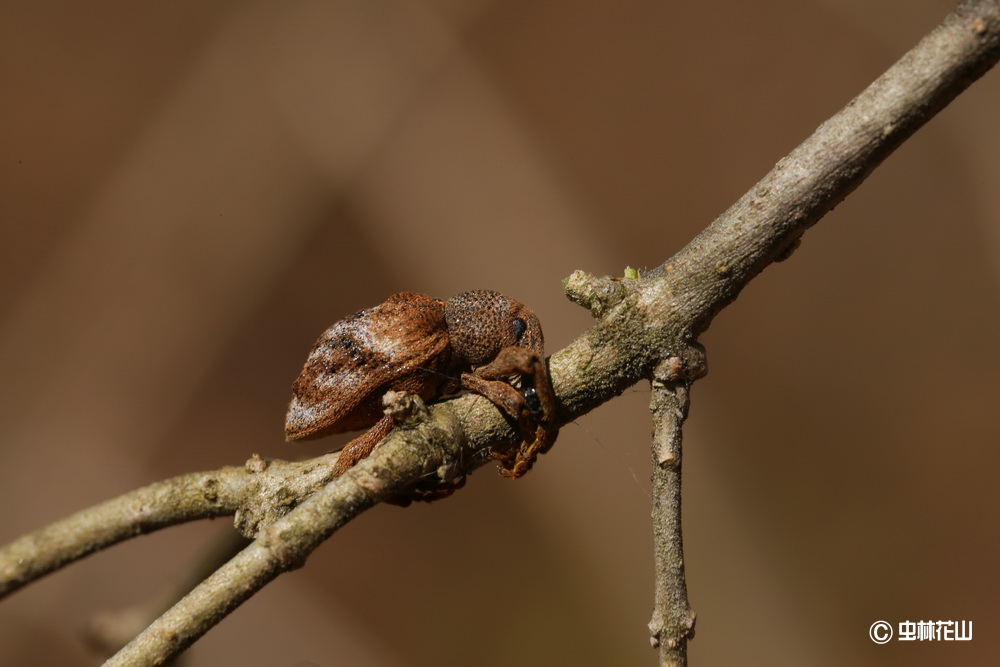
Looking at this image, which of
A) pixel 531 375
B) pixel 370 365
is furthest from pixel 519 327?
pixel 370 365

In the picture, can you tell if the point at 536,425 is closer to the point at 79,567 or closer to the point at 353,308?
the point at 353,308

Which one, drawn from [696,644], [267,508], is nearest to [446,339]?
[267,508]

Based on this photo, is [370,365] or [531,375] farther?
[370,365]

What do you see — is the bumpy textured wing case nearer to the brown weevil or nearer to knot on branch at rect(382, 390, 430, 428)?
the brown weevil

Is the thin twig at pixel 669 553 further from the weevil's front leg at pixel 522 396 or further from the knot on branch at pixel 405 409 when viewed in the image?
the knot on branch at pixel 405 409

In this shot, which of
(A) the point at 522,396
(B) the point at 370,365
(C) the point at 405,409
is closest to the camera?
(C) the point at 405,409

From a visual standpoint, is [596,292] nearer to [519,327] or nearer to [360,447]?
[519,327]
